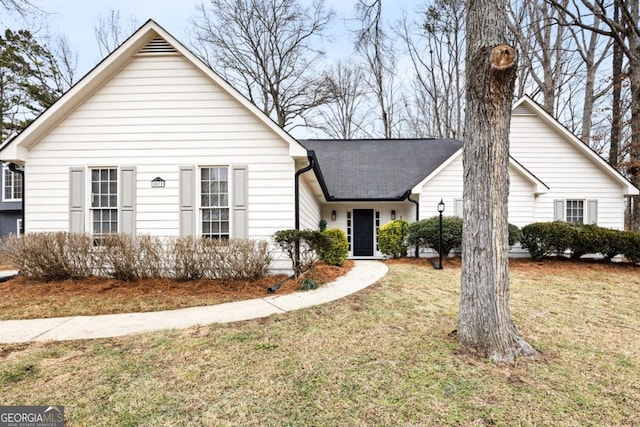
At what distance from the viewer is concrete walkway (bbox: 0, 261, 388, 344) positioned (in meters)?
3.76

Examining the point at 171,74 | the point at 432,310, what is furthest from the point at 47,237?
the point at 432,310

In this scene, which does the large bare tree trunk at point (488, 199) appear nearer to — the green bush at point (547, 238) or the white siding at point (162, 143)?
the white siding at point (162, 143)

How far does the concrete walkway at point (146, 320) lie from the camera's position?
3.76m

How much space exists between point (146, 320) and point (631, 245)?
12983 mm

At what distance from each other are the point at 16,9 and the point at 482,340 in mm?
12076

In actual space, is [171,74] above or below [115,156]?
above

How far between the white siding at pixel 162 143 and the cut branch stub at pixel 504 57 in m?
4.58

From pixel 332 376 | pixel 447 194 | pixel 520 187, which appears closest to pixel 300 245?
pixel 332 376

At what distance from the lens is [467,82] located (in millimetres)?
3479

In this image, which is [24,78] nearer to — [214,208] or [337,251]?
[214,208]

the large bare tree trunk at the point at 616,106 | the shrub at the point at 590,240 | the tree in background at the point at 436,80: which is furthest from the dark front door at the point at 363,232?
the tree in background at the point at 436,80

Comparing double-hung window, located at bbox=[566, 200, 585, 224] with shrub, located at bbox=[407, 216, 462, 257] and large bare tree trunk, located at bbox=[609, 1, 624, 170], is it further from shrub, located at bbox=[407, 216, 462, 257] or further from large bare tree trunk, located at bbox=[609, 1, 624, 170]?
shrub, located at bbox=[407, 216, 462, 257]

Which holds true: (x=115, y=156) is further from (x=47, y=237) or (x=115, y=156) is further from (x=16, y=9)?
(x=16, y=9)

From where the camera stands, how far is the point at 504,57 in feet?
10.1
